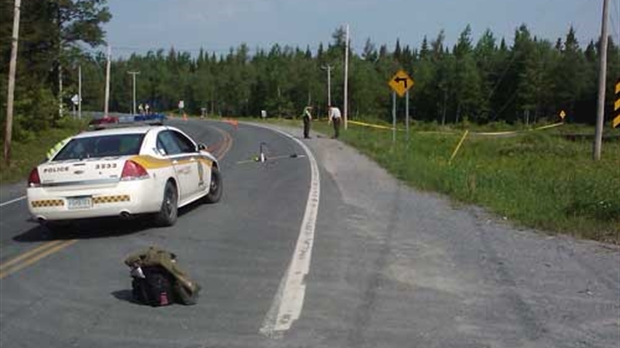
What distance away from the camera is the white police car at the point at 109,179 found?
36.8ft

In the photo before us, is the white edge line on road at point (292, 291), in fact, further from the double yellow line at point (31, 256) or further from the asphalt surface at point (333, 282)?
the double yellow line at point (31, 256)

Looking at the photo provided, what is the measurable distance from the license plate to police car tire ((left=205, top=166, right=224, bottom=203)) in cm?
354

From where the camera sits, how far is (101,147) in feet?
39.2

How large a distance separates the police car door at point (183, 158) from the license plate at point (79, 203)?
1638 millimetres

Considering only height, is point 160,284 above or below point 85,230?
above

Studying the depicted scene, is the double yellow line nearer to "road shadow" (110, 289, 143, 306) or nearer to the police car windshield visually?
the police car windshield

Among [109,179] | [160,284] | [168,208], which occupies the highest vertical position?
[109,179]

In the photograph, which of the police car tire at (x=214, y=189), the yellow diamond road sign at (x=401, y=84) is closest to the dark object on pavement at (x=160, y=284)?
the police car tire at (x=214, y=189)

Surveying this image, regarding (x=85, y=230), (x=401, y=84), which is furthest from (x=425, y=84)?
(x=85, y=230)

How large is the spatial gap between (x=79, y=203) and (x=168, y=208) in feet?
4.45

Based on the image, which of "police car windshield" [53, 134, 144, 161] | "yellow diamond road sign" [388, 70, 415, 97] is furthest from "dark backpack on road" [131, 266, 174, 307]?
"yellow diamond road sign" [388, 70, 415, 97]

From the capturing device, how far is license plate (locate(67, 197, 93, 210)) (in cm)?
1120

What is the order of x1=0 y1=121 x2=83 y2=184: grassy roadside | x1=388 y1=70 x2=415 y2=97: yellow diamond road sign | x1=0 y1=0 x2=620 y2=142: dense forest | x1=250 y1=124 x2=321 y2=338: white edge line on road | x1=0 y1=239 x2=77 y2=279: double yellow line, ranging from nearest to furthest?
x1=250 y1=124 x2=321 y2=338: white edge line on road, x1=0 y1=239 x2=77 y2=279: double yellow line, x1=0 y1=121 x2=83 y2=184: grassy roadside, x1=388 y1=70 x2=415 y2=97: yellow diamond road sign, x1=0 y1=0 x2=620 y2=142: dense forest

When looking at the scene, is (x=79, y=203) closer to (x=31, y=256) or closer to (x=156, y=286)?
(x=31, y=256)
